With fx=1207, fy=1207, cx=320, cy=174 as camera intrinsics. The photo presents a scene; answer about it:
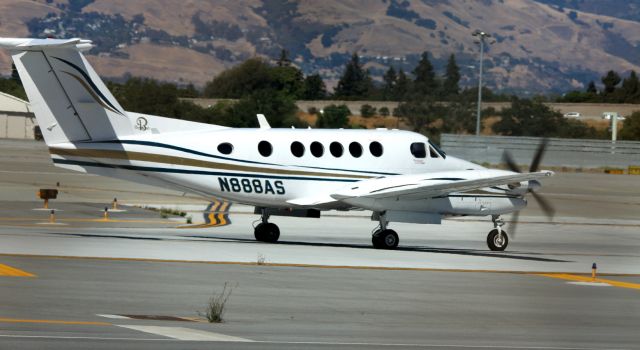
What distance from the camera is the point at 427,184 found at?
30062 millimetres

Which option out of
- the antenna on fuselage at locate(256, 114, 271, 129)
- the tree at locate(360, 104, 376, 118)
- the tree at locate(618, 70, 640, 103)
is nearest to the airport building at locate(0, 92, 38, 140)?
the tree at locate(360, 104, 376, 118)

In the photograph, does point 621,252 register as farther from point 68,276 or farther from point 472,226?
point 68,276

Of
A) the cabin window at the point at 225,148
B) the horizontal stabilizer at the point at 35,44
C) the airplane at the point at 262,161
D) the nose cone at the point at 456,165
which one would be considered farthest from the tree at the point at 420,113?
the horizontal stabilizer at the point at 35,44

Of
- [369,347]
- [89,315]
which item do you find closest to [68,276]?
[89,315]

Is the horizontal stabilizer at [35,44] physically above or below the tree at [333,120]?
below

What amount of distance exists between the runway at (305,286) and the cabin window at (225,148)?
2355 mm

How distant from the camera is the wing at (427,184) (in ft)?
98.8

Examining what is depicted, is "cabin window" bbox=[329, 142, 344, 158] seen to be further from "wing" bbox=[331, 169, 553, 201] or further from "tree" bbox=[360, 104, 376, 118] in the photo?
"tree" bbox=[360, 104, 376, 118]

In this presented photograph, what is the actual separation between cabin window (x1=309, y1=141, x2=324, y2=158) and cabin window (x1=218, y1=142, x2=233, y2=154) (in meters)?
2.16

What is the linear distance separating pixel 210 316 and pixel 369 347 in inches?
116

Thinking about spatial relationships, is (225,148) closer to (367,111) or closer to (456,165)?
(456,165)

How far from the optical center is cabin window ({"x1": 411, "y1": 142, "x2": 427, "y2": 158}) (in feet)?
105

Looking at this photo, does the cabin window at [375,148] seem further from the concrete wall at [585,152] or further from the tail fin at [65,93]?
the concrete wall at [585,152]

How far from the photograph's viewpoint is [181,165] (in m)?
29.9
